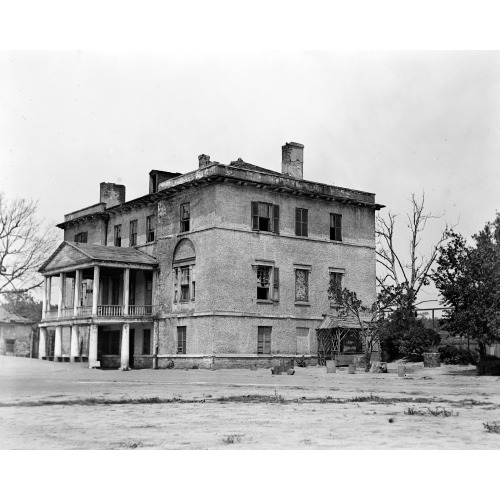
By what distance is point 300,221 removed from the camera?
38188mm

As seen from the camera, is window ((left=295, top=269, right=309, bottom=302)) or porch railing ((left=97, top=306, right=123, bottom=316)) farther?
porch railing ((left=97, top=306, right=123, bottom=316))

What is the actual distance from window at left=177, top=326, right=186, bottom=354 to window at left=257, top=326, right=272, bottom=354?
3.86 metres

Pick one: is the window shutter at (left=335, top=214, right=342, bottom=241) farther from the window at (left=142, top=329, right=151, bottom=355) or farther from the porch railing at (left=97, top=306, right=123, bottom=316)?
the porch railing at (left=97, top=306, right=123, bottom=316)

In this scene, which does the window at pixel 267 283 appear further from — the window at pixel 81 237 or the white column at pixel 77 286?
the window at pixel 81 237

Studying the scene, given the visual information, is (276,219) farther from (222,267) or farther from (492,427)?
(492,427)

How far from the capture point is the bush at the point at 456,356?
111 feet

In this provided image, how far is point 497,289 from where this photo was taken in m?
26.0

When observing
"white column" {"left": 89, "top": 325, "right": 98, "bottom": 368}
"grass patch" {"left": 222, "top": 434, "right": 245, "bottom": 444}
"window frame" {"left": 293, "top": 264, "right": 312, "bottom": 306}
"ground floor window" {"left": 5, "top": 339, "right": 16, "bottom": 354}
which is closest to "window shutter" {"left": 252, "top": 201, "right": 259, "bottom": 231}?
"window frame" {"left": 293, "top": 264, "right": 312, "bottom": 306}

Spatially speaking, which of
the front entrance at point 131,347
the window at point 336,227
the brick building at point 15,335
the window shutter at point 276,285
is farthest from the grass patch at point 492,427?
the brick building at point 15,335

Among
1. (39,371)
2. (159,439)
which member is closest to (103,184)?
(39,371)

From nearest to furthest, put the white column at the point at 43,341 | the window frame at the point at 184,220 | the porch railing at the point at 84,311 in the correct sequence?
the window frame at the point at 184,220 → the porch railing at the point at 84,311 → the white column at the point at 43,341

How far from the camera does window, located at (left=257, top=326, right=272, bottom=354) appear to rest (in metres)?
35.6

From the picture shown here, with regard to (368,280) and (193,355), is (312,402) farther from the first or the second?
(368,280)

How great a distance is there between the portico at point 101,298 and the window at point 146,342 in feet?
0.18
